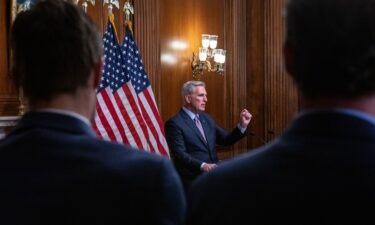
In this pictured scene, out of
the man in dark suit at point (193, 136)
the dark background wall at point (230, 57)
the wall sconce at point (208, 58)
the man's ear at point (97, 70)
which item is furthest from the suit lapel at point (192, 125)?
the man's ear at point (97, 70)

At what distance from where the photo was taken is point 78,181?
1.01 m

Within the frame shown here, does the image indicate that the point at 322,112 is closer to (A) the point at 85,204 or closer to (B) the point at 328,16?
(B) the point at 328,16

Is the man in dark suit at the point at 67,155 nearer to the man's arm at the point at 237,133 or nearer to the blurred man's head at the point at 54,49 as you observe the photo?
the blurred man's head at the point at 54,49

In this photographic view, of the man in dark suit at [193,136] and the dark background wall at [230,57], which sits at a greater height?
the dark background wall at [230,57]

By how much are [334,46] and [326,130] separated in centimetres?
13

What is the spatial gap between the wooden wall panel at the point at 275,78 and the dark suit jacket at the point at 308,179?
237 inches

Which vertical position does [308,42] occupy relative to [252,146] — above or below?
above

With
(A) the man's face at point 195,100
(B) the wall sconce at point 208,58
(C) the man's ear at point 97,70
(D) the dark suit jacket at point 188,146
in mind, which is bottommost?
(D) the dark suit jacket at point 188,146

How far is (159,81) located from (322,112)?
5381 mm

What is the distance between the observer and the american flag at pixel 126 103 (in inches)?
176

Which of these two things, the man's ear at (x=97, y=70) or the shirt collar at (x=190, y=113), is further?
the shirt collar at (x=190, y=113)

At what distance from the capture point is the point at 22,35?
3.58 feet

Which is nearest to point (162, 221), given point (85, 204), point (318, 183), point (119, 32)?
point (85, 204)

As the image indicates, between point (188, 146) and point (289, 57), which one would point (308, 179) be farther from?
point (188, 146)
